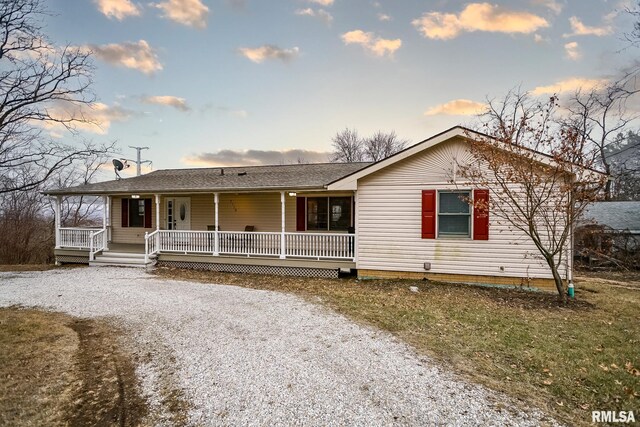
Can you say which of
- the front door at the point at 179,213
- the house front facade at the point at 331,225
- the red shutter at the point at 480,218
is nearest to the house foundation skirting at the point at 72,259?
the house front facade at the point at 331,225

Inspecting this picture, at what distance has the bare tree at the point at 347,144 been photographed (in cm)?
4009

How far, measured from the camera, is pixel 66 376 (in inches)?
163

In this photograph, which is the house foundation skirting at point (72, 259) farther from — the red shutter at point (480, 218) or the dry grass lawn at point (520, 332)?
the red shutter at point (480, 218)

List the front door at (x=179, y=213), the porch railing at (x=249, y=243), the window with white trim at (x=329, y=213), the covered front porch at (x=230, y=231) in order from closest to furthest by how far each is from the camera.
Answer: the covered front porch at (x=230, y=231)
the porch railing at (x=249, y=243)
the window with white trim at (x=329, y=213)
the front door at (x=179, y=213)

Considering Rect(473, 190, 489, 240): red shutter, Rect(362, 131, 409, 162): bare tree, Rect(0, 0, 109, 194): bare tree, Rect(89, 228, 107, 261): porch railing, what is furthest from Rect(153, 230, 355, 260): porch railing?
Rect(362, 131, 409, 162): bare tree

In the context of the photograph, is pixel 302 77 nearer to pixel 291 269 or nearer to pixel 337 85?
pixel 337 85

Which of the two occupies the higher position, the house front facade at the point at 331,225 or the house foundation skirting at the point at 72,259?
the house front facade at the point at 331,225

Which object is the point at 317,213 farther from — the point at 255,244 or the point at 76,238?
the point at 76,238

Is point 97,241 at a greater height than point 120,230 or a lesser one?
lesser

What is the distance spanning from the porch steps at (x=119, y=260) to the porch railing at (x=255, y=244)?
0.50 m

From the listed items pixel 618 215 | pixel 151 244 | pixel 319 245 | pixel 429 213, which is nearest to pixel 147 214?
pixel 151 244

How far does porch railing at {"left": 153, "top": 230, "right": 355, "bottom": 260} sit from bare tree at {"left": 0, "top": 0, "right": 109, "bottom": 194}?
24.8ft

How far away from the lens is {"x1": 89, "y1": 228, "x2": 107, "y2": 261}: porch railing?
1331cm

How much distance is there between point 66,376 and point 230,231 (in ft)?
28.4
